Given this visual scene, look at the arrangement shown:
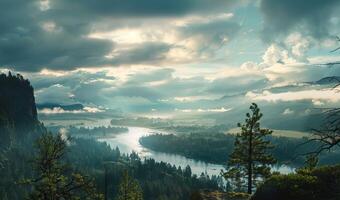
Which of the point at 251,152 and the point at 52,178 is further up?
the point at 251,152

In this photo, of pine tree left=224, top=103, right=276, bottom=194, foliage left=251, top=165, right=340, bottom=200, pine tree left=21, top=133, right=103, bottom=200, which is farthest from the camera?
pine tree left=224, top=103, right=276, bottom=194

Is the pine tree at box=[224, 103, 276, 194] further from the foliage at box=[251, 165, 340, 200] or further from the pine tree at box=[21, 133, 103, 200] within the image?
the foliage at box=[251, 165, 340, 200]

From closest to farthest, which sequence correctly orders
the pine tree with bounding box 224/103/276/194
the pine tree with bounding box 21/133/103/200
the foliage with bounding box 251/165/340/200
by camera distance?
the foliage with bounding box 251/165/340/200
the pine tree with bounding box 21/133/103/200
the pine tree with bounding box 224/103/276/194

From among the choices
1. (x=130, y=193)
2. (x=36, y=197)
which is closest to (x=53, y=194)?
(x=36, y=197)

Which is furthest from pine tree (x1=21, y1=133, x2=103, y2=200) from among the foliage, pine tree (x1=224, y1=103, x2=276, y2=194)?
pine tree (x1=224, y1=103, x2=276, y2=194)

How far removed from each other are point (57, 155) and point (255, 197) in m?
23.8

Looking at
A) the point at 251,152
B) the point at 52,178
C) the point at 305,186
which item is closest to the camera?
the point at 305,186

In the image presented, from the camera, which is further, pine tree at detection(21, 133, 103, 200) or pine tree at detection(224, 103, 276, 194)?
pine tree at detection(224, 103, 276, 194)

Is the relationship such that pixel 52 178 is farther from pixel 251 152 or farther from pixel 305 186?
Result: pixel 251 152

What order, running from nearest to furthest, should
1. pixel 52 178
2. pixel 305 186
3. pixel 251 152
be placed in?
pixel 305 186
pixel 52 178
pixel 251 152

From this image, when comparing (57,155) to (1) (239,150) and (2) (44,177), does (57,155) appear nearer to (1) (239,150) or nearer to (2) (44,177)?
(2) (44,177)

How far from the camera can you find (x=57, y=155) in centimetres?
4769

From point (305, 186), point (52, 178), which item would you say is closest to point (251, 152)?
point (52, 178)

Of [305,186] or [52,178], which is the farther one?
[52,178]
